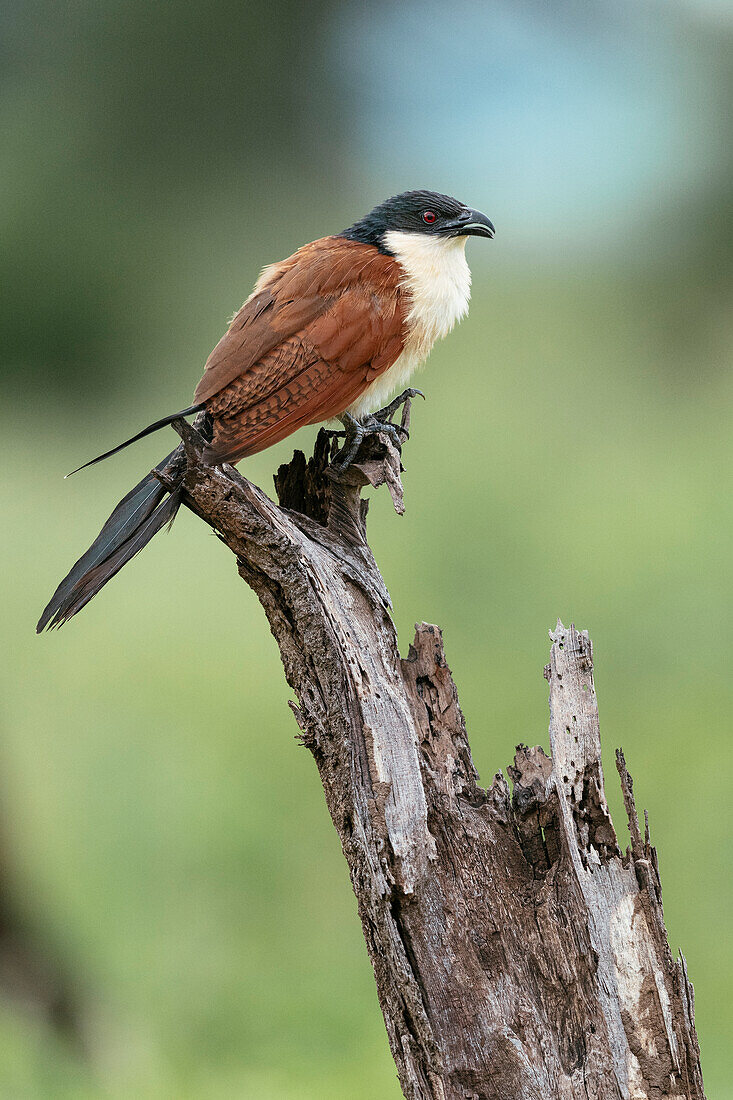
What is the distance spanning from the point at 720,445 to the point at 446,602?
1.55 meters

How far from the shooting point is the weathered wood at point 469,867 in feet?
3.11

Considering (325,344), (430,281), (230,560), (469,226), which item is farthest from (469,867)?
Answer: (230,560)

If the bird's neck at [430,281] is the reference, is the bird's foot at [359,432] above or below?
below

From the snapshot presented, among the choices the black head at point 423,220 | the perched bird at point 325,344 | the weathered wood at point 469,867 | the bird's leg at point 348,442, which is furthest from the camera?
the black head at point 423,220

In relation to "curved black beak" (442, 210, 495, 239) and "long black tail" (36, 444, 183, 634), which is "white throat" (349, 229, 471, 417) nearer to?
"curved black beak" (442, 210, 495, 239)

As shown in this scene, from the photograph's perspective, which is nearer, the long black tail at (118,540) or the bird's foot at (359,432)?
the long black tail at (118,540)

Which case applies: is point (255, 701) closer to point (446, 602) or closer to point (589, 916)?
point (446, 602)

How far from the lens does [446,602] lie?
3320 mm

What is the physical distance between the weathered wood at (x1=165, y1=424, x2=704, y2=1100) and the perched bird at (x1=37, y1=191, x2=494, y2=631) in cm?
9

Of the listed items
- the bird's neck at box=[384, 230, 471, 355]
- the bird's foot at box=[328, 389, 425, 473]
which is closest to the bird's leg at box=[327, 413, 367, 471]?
the bird's foot at box=[328, 389, 425, 473]

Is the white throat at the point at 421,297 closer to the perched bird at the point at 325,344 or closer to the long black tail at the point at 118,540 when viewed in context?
the perched bird at the point at 325,344

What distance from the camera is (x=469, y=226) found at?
4.47 ft

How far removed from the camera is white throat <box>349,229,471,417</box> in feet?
4.20

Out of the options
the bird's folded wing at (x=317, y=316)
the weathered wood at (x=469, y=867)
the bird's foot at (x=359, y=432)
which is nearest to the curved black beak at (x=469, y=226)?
the bird's folded wing at (x=317, y=316)
